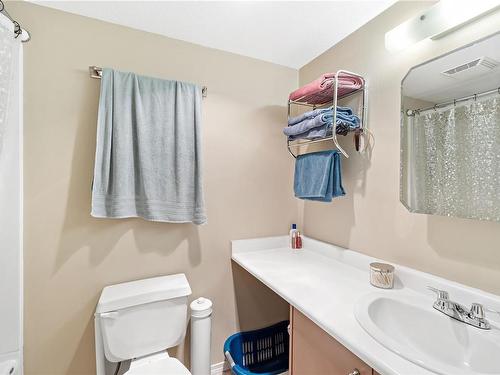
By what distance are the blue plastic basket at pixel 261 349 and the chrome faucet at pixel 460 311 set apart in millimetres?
1116

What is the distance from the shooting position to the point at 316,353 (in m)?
0.95

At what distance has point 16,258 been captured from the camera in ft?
3.74

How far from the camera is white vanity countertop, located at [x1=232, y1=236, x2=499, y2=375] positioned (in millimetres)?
734

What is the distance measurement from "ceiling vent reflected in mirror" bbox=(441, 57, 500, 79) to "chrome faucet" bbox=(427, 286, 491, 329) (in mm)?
836

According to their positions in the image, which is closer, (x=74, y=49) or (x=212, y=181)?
(x=74, y=49)

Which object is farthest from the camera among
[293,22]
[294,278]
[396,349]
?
[293,22]

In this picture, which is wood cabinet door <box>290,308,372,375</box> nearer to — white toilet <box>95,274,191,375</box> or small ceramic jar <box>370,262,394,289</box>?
small ceramic jar <box>370,262,394,289</box>

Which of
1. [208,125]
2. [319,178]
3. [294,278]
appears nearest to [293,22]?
[208,125]

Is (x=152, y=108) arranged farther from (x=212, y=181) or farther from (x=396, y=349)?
(x=396, y=349)

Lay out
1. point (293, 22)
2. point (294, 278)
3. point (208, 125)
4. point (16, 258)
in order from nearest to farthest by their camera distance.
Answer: point (16, 258) → point (294, 278) → point (293, 22) → point (208, 125)

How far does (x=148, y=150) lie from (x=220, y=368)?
1511mm

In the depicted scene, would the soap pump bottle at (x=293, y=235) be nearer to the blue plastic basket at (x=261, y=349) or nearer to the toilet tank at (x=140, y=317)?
the blue plastic basket at (x=261, y=349)

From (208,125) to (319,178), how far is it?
79cm

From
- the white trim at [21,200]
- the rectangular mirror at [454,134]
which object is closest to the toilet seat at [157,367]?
the white trim at [21,200]
